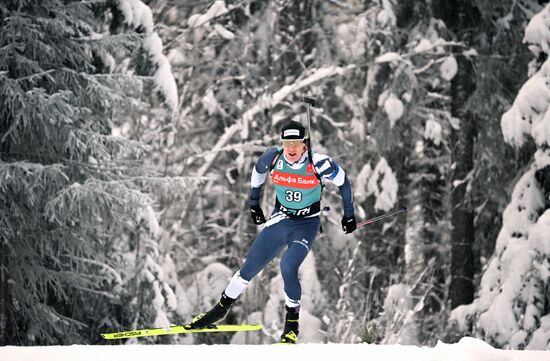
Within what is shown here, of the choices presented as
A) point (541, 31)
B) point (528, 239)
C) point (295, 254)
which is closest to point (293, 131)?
point (295, 254)

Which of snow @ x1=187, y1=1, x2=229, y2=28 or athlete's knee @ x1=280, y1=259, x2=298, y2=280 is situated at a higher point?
snow @ x1=187, y1=1, x2=229, y2=28

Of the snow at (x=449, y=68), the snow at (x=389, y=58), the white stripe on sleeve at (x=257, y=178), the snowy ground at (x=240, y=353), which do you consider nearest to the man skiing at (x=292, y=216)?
the white stripe on sleeve at (x=257, y=178)

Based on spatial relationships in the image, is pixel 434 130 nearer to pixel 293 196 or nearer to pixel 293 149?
pixel 293 196

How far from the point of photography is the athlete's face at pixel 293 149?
7.86m

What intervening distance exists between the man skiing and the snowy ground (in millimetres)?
1120

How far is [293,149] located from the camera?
789 cm

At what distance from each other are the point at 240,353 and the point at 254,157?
13.6 m

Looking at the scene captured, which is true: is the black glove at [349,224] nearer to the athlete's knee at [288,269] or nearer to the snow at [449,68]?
the athlete's knee at [288,269]

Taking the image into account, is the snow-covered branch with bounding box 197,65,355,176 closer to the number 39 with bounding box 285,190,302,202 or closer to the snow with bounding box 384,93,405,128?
the snow with bounding box 384,93,405,128

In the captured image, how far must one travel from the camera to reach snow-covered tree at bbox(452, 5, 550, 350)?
12477 millimetres

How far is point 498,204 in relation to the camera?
63.9 ft

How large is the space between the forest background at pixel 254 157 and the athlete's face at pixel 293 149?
4.36 meters

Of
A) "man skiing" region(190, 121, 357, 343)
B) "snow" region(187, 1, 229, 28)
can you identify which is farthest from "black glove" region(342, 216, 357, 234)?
"snow" region(187, 1, 229, 28)

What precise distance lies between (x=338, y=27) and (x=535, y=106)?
358 inches
